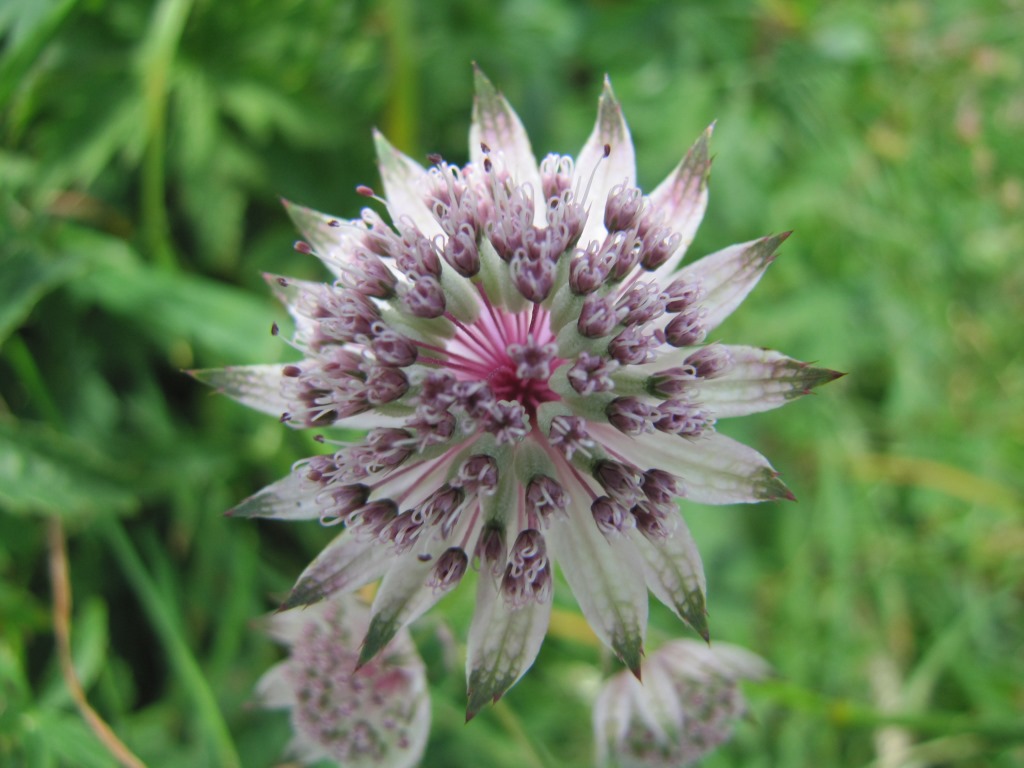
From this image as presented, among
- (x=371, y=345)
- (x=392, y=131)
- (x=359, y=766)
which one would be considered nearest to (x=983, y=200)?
(x=392, y=131)

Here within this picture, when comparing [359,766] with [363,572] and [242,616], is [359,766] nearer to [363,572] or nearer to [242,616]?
[363,572]

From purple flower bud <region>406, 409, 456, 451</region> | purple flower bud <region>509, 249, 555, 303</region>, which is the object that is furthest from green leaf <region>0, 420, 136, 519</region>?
purple flower bud <region>509, 249, 555, 303</region>

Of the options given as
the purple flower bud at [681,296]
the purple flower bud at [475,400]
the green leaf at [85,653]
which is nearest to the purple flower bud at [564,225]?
the purple flower bud at [681,296]

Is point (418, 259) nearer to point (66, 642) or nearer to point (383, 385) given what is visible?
point (383, 385)

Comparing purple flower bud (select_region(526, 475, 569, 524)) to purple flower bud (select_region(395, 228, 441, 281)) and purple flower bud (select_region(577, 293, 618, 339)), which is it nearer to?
purple flower bud (select_region(577, 293, 618, 339))

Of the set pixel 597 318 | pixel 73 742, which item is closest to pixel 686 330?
pixel 597 318

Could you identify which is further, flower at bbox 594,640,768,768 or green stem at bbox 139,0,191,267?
green stem at bbox 139,0,191,267
